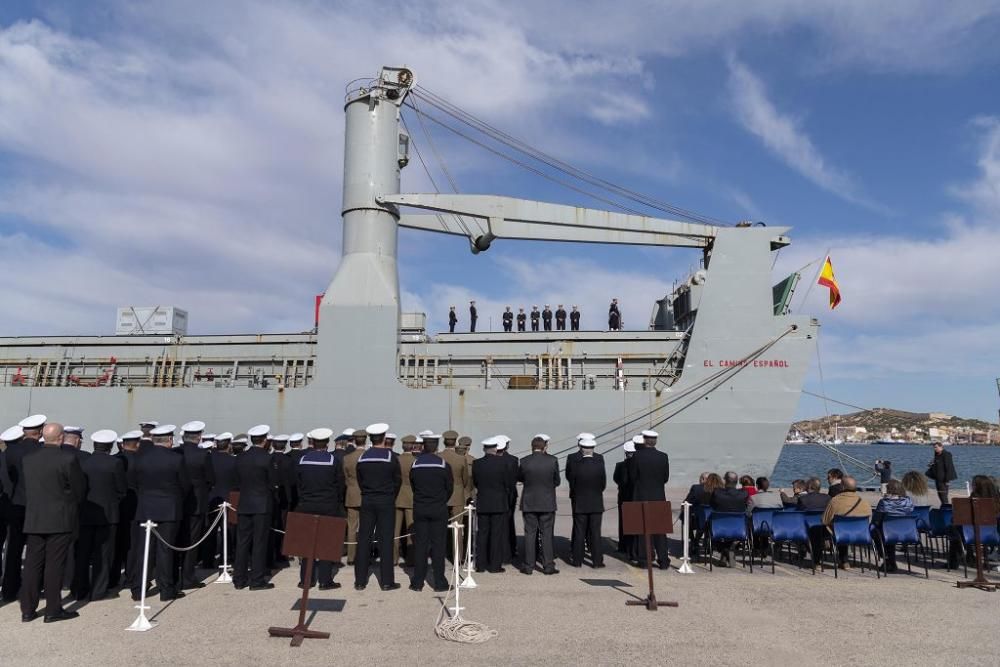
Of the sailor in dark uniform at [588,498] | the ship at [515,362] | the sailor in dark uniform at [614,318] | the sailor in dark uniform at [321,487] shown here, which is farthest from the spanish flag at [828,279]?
the sailor in dark uniform at [321,487]

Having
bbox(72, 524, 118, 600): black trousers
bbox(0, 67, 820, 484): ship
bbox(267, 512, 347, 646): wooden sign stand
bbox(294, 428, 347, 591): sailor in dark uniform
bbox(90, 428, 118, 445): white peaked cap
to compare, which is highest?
bbox(0, 67, 820, 484): ship

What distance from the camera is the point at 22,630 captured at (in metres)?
5.62

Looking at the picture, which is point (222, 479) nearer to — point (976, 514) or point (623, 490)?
point (623, 490)

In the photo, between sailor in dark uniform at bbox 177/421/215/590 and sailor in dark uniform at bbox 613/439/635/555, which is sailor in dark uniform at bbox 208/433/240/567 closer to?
sailor in dark uniform at bbox 177/421/215/590

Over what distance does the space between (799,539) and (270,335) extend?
1825cm

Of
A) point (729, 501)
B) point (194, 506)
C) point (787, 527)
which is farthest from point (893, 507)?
point (194, 506)

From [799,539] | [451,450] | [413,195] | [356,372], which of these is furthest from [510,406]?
[799,539]

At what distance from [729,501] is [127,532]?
7459 mm

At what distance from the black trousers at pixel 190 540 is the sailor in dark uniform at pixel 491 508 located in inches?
131

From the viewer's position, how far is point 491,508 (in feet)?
27.2

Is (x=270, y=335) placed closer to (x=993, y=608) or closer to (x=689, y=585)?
(x=689, y=585)

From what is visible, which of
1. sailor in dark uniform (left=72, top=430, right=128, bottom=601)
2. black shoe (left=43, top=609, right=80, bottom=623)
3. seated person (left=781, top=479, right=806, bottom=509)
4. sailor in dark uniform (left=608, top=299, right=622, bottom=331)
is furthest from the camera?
sailor in dark uniform (left=608, top=299, right=622, bottom=331)

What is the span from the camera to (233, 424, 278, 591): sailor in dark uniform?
728cm

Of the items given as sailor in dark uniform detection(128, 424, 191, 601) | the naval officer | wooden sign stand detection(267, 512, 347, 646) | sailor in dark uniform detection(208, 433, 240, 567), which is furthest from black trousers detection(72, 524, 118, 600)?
wooden sign stand detection(267, 512, 347, 646)
